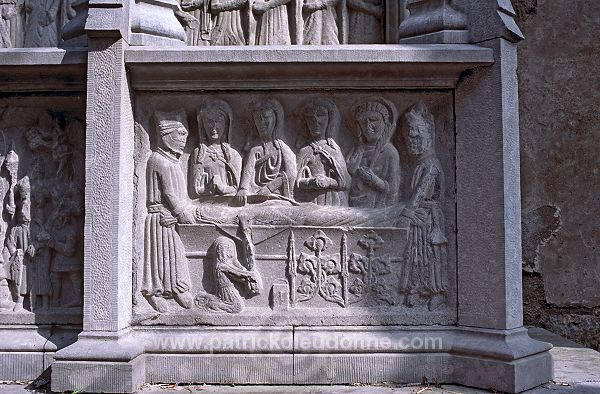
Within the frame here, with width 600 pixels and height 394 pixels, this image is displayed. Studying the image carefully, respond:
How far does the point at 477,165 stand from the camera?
4367 mm

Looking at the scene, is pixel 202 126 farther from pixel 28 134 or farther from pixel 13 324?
pixel 13 324

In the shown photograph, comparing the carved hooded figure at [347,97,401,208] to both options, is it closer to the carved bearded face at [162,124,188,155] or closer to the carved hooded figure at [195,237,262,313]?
the carved hooded figure at [195,237,262,313]

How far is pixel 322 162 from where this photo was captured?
4500 mm

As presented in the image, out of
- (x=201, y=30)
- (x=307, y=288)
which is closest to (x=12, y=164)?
(x=201, y=30)

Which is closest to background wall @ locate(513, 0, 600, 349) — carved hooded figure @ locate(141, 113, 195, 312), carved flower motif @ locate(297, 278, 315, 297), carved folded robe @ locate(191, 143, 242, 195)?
carved flower motif @ locate(297, 278, 315, 297)

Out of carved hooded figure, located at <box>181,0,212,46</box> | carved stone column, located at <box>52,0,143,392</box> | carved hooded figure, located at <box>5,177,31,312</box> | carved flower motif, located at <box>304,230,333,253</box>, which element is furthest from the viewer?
carved hooded figure, located at <box>181,0,212,46</box>

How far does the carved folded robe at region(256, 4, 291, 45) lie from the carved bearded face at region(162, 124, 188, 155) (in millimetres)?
1018

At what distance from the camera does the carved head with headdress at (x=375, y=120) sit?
447 centimetres

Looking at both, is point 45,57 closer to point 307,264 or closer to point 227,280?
point 227,280

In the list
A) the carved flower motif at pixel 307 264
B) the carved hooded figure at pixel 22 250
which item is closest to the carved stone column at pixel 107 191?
the carved hooded figure at pixel 22 250

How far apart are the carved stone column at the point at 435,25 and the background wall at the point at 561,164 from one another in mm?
2677

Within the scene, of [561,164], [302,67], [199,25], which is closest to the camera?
[302,67]

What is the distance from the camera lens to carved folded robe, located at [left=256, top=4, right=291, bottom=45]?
4.93 m

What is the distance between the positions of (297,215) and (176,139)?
3.34ft
